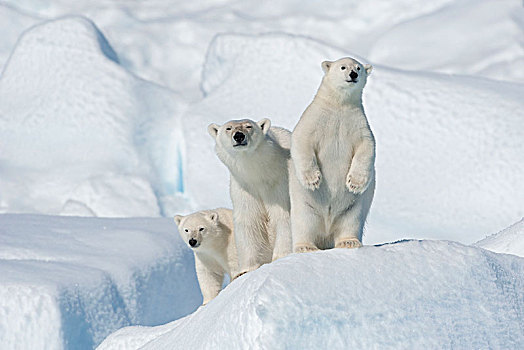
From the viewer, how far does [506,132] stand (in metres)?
7.26

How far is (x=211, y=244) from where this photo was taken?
13.8 feet

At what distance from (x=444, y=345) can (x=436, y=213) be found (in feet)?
15.1

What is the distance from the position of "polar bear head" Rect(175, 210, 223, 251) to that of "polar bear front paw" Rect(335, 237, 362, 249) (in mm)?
1182

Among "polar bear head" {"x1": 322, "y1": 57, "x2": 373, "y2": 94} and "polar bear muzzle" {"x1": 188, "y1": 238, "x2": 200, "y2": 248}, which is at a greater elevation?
"polar bear head" {"x1": 322, "y1": 57, "x2": 373, "y2": 94}

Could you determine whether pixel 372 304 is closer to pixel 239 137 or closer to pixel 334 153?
pixel 334 153

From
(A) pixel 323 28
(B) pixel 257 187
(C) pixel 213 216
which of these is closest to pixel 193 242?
(C) pixel 213 216

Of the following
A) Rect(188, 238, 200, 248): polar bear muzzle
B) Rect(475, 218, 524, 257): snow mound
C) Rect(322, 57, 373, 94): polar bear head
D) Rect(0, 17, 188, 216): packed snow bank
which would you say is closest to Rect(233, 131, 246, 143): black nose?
Rect(322, 57, 373, 94): polar bear head

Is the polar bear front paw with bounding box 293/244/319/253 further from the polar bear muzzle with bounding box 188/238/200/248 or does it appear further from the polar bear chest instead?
the polar bear muzzle with bounding box 188/238/200/248

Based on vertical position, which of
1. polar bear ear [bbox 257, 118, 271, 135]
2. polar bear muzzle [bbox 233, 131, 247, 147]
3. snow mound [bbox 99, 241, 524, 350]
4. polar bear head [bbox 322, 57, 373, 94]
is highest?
polar bear head [bbox 322, 57, 373, 94]

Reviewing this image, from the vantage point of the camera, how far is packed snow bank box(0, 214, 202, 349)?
4.49 meters

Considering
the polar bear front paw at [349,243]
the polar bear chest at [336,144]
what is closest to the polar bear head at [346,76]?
the polar bear chest at [336,144]

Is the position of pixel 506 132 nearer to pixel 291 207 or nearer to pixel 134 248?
pixel 134 248

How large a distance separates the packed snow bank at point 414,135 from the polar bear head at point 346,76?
4.00 m

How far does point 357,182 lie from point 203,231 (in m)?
1.31
